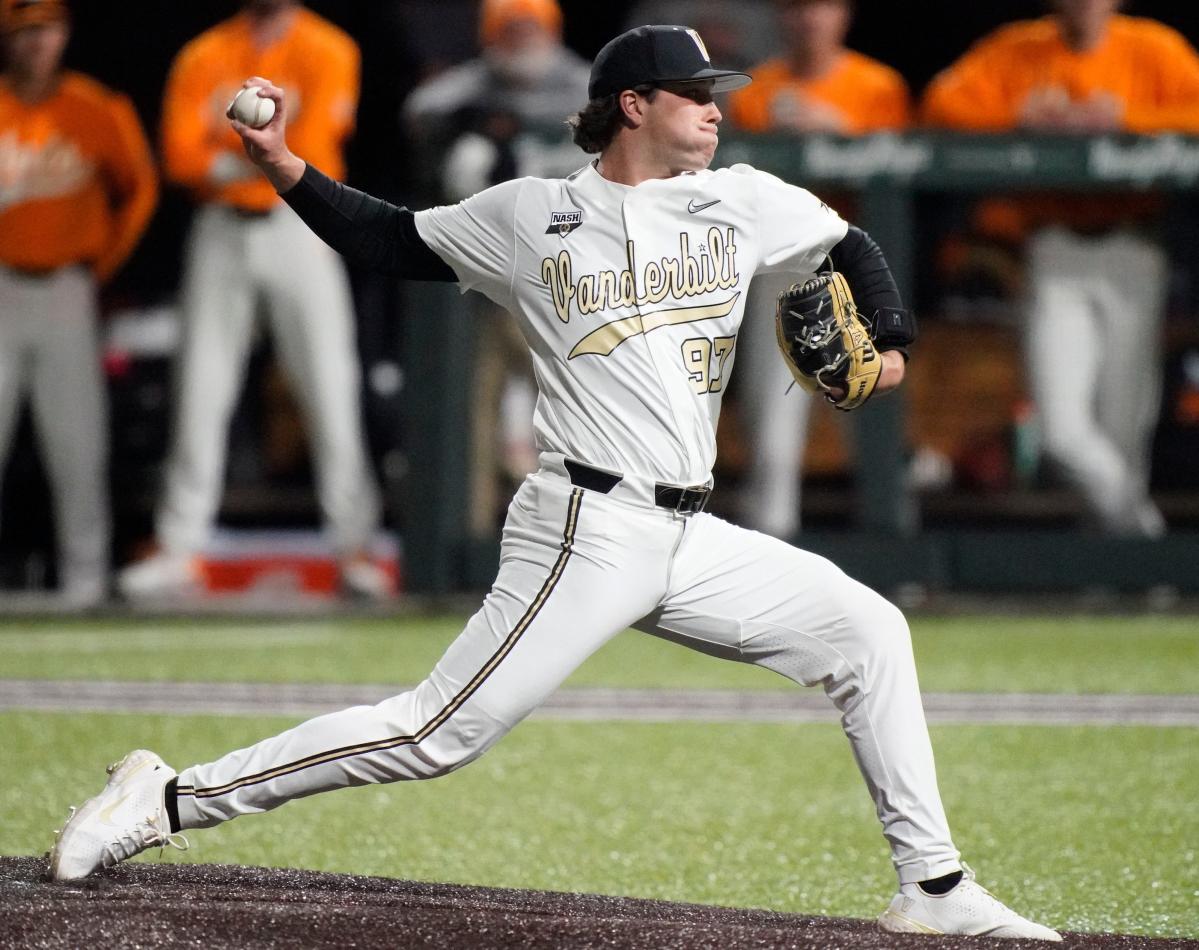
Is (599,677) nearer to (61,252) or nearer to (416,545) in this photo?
(416,545)

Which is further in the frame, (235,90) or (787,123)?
(787,123)

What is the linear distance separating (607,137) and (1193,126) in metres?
5.62

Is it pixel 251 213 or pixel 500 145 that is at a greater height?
pixel 500 145

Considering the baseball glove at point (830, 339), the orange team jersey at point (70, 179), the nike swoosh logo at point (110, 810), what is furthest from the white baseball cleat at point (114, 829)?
the orange team jersey at point (70, 179)

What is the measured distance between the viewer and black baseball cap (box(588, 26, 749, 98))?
3.50m

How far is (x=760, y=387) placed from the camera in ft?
28.6

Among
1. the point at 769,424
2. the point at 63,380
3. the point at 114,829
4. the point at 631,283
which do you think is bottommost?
the point at 114,829

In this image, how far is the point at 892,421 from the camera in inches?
341

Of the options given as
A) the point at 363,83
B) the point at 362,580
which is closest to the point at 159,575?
the point at 362,580

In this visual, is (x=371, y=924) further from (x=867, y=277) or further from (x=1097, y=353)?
(x=1097, y=353)

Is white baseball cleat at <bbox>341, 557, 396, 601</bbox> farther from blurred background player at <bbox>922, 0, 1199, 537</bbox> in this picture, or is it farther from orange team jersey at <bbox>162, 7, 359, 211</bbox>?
blurred background player at <bbox>922, 0, 1199, 537</bbox>

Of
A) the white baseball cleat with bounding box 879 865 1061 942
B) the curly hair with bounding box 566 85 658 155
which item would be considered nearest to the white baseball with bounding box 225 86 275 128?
the curly hair with bounding box 566 85 658 155

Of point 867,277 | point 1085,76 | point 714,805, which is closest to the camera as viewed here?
point 867,277

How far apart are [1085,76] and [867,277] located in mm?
5269
